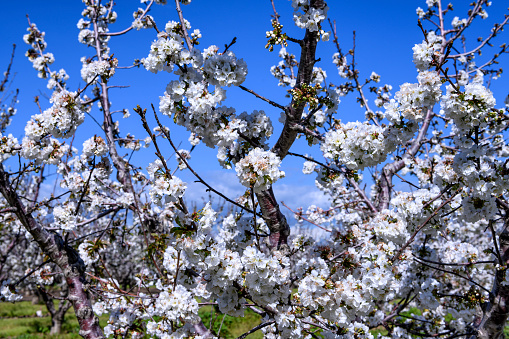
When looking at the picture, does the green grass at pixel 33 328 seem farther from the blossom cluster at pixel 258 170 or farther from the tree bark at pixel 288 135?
the blossom cluster at pixel 258 170

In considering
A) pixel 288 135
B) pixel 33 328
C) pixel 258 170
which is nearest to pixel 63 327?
pixel 33 328

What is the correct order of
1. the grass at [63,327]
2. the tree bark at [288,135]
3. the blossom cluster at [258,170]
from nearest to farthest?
the blossom cluster at [258,170] → the tree bark at [288,135] → the grass at [63,327]

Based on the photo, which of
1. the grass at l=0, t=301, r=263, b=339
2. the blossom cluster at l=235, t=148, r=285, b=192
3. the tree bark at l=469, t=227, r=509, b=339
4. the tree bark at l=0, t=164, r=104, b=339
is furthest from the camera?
the grass at l=0, t=301, r=263, b=339

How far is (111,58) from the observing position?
16.7ft

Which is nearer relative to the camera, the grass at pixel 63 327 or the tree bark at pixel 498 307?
the tree bark at pixel 498 307

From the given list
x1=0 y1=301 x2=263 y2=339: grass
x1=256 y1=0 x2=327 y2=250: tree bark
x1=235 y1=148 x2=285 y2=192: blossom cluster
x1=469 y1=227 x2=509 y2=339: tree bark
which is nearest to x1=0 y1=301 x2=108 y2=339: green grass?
x1=0 y1=301 x2=263 y2=339: grass

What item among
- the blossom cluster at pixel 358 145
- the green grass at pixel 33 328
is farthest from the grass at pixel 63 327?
the blossom cluster at pixel 358 145

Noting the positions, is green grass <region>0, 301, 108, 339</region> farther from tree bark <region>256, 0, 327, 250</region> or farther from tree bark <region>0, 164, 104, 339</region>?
tree bark <region>256, 0, 327, 250</region>

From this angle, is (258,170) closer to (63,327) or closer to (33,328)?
(63,327)

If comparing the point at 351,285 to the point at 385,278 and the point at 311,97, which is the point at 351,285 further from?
the point at 311,97

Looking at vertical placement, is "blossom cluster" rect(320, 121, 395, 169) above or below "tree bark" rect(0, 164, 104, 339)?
above

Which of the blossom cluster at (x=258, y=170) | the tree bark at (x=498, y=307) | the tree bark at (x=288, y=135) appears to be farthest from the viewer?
the tree bark at (x=498, y=307)

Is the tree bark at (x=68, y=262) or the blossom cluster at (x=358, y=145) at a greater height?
the blossom cluster at (x=358, y=145)

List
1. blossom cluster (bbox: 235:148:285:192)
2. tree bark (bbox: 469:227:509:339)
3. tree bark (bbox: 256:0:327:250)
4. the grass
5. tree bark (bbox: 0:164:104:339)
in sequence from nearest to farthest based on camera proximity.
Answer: blossom cluster (bbox: 235:148:285:192) → tree bark (bbox: 256:0:327:250) → tree bark (bbox: 469:227:509:339) → tree bark (bbox: 0:164:104:339) → the grass
